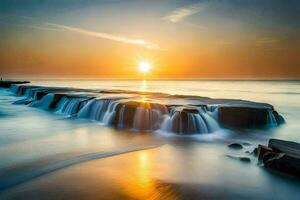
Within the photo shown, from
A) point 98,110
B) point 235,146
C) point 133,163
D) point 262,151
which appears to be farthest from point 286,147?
point 98,110

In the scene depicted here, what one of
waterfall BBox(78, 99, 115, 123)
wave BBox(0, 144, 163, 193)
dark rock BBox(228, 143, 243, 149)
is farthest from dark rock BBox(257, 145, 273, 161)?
waterfall BBox(78, 99, 115, 123)

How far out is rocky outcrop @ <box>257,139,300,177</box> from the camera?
7188mm

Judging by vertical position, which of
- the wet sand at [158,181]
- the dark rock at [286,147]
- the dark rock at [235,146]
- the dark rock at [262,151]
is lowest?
the wet sand at [158,181]

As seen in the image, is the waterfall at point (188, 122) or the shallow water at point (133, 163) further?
the waterfall at point (188, 122)

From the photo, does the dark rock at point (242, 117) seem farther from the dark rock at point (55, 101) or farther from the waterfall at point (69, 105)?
the dark rock at point (55, 101)

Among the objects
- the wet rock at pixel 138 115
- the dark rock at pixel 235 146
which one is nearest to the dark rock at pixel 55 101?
the wet rock at pixel 138 115

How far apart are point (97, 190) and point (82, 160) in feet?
8.66

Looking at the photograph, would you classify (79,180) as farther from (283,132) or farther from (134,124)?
(283,132)

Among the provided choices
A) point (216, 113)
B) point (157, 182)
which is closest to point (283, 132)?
point (216, 113)

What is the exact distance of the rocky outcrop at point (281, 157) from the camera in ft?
23.6

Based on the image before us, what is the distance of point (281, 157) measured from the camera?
24.9 ft

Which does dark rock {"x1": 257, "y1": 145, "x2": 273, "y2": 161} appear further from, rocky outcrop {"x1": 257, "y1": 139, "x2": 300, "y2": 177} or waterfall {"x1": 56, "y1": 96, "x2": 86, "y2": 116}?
waterfall {"x1": 56, "y1": 96, "x2": 86, "y2": 116}

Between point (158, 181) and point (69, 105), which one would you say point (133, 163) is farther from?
point (69, 105)

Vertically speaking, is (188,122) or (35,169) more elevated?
(188,122)
